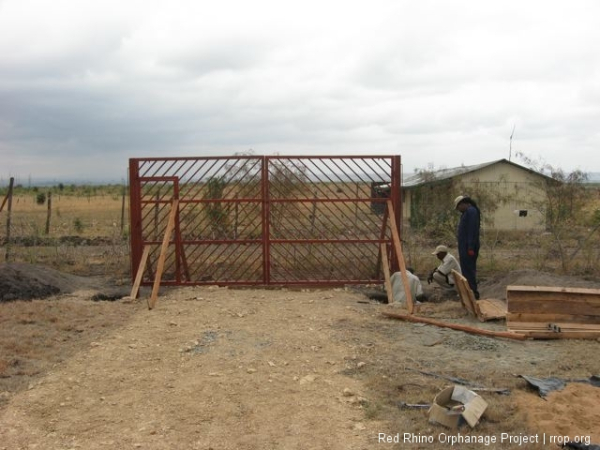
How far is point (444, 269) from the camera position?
10.5m

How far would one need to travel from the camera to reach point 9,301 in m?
9.84

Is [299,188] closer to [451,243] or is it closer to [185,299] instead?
[185,299]

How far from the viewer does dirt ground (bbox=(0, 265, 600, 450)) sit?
4719 millimetres

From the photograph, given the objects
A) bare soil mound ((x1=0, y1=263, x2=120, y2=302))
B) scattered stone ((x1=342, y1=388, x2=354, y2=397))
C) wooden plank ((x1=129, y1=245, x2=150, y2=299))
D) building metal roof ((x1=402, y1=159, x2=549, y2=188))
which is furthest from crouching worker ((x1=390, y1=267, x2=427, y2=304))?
building metal roof ((x1=402, y1=159, x2=549, y2=188))

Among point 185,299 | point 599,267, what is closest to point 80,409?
point 185,299

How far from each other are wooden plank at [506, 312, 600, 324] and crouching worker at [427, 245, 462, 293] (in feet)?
8.43

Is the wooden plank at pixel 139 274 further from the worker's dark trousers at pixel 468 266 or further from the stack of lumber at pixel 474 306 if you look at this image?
the worker's dark trousers at pixel 468 266

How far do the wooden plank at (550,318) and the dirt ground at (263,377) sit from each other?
1.43 ft

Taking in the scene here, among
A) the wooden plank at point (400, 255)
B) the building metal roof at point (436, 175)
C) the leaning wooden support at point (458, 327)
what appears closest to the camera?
the leaning wooden support at point (458, 327)

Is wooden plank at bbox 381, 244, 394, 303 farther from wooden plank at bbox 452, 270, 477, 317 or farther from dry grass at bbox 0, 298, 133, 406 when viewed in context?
dry grass at bbox 0, 298, 133, 406

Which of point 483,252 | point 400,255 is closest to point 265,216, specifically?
point 400,255

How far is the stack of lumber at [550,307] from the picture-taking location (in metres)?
7.79

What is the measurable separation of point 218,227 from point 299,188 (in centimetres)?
207

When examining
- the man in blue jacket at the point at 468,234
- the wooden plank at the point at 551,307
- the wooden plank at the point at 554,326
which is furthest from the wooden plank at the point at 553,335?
the man in blue jacket at the point at 468,234
